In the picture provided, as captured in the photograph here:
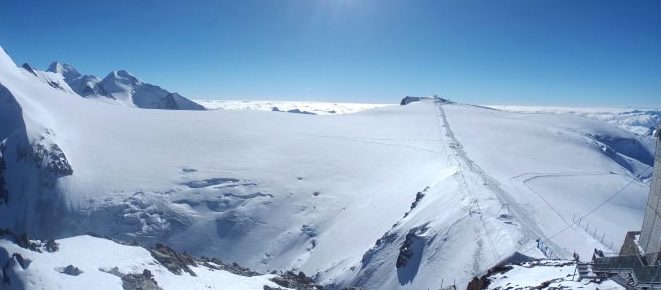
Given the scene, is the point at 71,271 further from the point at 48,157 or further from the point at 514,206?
the point at 48,157

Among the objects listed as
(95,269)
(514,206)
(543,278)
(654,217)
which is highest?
(654,217)

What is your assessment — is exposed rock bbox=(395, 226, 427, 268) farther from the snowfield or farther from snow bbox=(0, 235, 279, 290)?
snow bbox=(0, 235, 279, 290)

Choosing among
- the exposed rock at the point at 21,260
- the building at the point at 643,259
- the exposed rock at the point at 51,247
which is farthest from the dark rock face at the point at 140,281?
the building at the point at 643,259

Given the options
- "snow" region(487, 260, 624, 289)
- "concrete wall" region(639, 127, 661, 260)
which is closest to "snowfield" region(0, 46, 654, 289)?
"snow" region(487, 260, 624, 289)

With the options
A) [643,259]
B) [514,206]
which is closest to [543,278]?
[643,259]

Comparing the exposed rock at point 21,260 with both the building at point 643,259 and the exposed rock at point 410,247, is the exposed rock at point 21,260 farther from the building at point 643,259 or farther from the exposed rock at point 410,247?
→ the building at point 643,259

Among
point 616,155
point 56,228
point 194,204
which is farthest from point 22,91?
point 616,155
